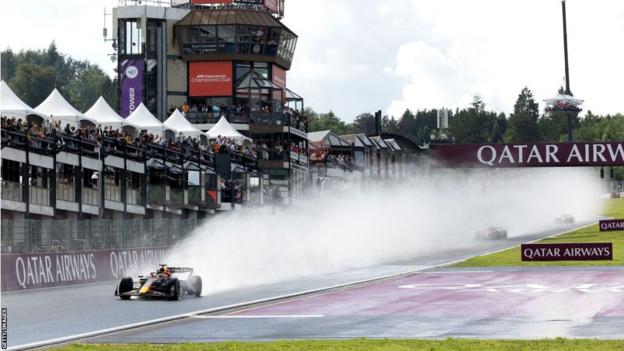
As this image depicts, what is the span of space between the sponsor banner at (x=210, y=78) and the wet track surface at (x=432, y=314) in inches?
2528

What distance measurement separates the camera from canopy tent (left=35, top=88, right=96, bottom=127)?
64438 mm

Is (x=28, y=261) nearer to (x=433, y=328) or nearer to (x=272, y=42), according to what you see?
(x=433, y=328)

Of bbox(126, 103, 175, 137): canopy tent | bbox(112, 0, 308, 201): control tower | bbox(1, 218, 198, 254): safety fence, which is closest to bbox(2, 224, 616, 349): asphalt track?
bbox(1, 218, 198, 254): safety fence

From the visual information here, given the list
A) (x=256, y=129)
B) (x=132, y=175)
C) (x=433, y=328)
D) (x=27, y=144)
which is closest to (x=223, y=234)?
(x=132, y=175)

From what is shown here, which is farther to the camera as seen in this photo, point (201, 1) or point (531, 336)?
point (201, 1)

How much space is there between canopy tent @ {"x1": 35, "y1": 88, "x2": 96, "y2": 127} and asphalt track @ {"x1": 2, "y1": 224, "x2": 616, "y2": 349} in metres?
18.5

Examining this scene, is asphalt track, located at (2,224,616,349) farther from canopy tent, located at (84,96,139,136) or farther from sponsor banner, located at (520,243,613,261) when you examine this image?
canopy tent, located at (84,96,139,136)

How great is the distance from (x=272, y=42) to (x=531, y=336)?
8802 cm

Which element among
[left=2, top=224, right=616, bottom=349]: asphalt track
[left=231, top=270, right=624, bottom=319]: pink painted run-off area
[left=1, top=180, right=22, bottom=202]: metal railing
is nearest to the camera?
[left=2, top=224, right=616, bottom=349]: asphalt track

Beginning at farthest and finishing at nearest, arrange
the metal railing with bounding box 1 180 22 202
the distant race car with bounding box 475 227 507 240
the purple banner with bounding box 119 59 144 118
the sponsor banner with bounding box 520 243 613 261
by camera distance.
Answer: the purple banner with bounding box 119 59 144 118
the distant race car with bounding box 475 227 507 240
the sponsor banner with bounding box 520 243 613 261
the metal railing with bounding box 1 180 22 202

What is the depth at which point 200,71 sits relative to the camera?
4353 inches

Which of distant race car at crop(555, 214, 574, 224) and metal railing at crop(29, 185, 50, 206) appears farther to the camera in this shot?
distant race car at crop(555, 214, 574, 224)

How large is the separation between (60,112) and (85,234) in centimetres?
2027

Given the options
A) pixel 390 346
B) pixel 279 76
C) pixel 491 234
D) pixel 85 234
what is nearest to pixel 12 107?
pixel 85 234
